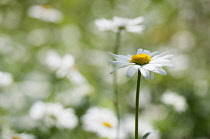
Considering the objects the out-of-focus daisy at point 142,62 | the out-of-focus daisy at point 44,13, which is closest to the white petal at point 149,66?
the out-of-focus daisy at point 142,62


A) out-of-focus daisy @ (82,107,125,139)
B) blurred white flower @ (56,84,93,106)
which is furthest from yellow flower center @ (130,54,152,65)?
blurred white flower @ (56,84,93,106)

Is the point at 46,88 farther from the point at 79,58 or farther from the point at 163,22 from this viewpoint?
the point at 163,22

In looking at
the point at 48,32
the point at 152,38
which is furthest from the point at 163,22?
the point at 48,32

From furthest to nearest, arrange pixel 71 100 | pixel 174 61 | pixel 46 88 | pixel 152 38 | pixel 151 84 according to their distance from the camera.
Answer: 1. pixel 152 38
2. pixel 174 61
3. pixel 151 84
4. pixel 46 88
5. pixel 71 100

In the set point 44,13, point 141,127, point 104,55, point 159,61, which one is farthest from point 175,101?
point 44,13

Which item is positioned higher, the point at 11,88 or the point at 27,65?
the point at 27,65

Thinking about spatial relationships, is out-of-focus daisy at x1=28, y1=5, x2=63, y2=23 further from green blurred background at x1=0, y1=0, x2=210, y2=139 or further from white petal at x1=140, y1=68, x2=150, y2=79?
white petal at x1=140, y1=68, x2=150, y2=79

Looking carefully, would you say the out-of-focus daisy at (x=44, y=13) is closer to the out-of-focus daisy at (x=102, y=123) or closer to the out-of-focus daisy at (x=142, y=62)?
the out-of-focus daisy at (x=102, y=123)
